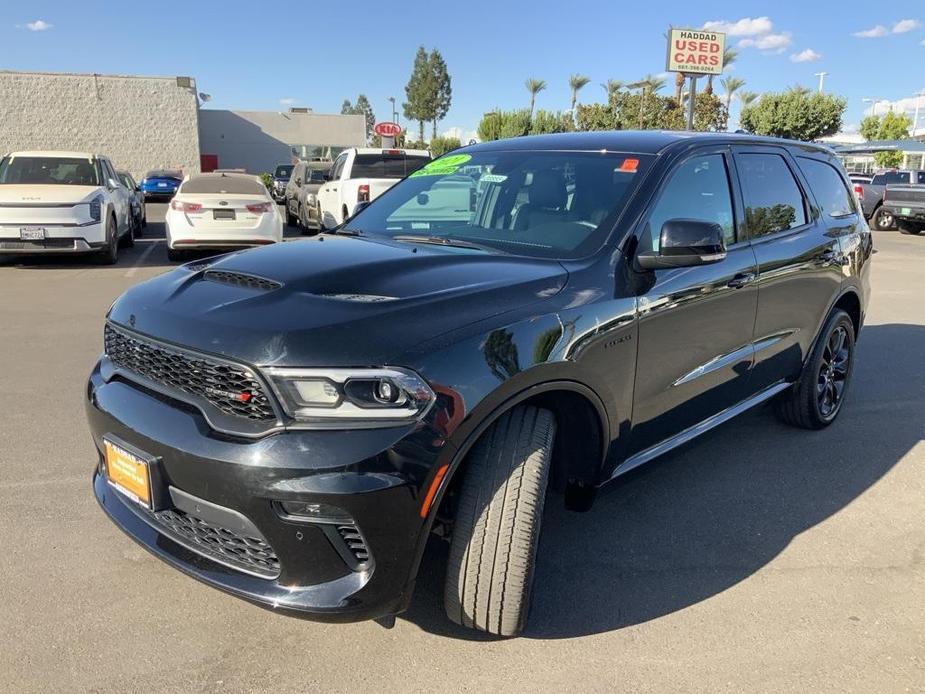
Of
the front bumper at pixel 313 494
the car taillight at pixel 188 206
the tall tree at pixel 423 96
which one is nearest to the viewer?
the front bumper at pixel 313 494

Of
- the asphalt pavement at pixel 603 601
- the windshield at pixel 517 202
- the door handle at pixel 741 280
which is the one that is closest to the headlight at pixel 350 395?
the asphalt pavement at pixel 603 601

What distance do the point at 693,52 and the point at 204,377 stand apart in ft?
105

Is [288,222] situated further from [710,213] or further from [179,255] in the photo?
[710,213]

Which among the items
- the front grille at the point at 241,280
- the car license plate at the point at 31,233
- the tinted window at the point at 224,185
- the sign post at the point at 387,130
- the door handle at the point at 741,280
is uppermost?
the sign post at the point at 387,130

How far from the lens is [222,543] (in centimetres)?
235

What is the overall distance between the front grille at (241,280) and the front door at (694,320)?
144cm

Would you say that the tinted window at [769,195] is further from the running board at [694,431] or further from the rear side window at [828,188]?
the running board at [694,431]

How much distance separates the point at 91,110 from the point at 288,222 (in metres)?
23.3

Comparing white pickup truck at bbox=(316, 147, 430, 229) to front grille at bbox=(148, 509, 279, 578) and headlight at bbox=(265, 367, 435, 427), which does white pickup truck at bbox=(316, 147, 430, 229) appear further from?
headlight at bbox=(265, 367, 435, 427)

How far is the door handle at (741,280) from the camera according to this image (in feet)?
11.6

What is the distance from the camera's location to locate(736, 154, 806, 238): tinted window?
3875 mm

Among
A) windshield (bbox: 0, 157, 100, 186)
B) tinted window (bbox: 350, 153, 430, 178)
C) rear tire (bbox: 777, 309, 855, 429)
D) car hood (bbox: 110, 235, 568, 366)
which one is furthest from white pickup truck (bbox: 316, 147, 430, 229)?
car hood (bbox: 110, 235, 568, 366)


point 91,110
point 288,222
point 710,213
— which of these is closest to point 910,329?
point 710,213

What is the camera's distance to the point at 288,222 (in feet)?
66.8
